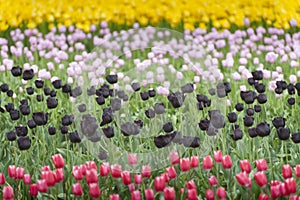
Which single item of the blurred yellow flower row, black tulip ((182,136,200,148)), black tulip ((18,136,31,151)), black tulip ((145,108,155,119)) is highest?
the blurred yellow flower row

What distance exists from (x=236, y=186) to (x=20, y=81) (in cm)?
286

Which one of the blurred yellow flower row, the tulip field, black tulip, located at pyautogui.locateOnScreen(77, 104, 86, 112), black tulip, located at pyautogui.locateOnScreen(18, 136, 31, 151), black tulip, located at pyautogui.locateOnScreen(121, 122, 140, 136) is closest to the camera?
the tulip field

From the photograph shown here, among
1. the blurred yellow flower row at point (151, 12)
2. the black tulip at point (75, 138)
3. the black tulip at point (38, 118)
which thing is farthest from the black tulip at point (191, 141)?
the blurred yellow flower row at point (151, 12)

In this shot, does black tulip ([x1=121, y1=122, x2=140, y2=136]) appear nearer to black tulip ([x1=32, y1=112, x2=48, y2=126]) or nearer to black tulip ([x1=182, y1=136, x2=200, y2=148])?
black tulip ([x1=182, y1=136, x2=200, y2=148])

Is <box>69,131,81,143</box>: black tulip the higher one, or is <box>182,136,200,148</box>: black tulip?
<box>69,131,81,143</box>: black tulip

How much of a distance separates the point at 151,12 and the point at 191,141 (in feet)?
16.6

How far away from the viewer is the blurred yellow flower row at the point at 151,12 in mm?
8219

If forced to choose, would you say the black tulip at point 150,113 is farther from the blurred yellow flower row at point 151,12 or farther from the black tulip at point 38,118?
the blurred yellow flower row at point 151,12

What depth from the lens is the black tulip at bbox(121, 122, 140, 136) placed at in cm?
386

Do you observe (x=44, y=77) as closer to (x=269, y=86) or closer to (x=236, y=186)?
(x=269, y=86)

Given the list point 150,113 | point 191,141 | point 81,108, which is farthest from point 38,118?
point 191,141

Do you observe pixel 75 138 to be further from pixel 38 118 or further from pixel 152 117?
pixel 152 117

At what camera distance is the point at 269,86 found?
5.32 metres

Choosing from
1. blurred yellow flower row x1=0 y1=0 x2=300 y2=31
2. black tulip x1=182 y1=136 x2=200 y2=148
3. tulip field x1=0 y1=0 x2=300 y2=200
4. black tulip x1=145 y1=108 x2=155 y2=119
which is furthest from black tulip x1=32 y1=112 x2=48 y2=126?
blurred yellow flower row x1=0 y1=0 x2=300 y2=31
